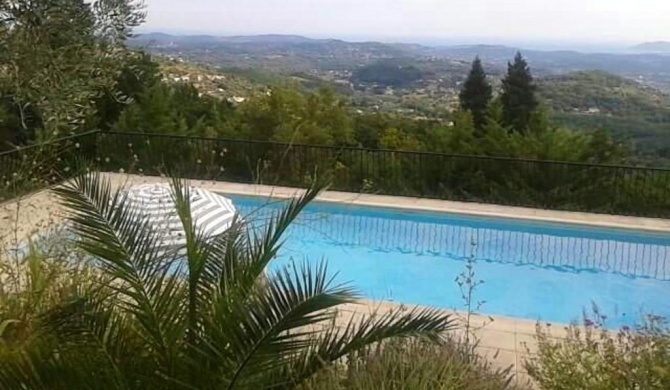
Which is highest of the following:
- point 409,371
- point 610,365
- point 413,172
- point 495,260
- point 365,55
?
point 365,55

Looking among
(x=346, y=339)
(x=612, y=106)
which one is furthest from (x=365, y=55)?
(x=346, y=339)

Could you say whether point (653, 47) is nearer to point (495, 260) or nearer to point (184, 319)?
point (495, 260)

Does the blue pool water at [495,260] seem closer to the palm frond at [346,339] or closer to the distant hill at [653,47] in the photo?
the palm frond at [346,339]

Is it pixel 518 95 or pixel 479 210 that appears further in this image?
pixel 518 95

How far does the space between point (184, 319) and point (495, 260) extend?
6.07m

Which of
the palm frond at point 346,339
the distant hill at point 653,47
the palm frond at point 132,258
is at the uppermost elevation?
the distant hill at point 653,47

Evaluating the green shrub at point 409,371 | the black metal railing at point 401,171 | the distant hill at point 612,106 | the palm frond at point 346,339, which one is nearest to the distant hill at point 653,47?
the distant hill at point 612,106

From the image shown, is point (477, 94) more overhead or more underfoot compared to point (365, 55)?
more underfoot

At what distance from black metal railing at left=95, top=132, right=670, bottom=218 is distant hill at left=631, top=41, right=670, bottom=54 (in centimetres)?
376

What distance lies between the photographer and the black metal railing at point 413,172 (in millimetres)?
9203

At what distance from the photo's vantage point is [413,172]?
10.1 metres

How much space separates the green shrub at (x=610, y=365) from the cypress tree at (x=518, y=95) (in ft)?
23.9

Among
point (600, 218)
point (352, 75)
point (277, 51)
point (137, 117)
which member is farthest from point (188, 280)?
point (277, 51)

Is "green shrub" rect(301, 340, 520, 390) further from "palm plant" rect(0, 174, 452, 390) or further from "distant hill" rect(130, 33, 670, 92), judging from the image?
"distant hill" rect(130, 33, 670, 92)
